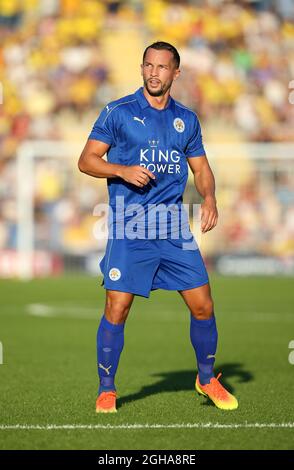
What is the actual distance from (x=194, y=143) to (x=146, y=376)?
249 cm

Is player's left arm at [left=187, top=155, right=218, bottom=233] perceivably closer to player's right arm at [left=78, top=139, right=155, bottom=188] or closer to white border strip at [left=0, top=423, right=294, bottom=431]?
player's right arm at [left=78, top=139, right=155, bottom=188]

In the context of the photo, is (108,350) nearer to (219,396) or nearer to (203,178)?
(219,396)

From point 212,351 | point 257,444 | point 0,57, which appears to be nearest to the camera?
point 257,444

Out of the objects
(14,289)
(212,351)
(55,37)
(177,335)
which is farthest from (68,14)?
(212,351)

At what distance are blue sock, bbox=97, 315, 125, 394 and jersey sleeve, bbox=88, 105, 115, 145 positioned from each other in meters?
1.13

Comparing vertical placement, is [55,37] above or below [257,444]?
above

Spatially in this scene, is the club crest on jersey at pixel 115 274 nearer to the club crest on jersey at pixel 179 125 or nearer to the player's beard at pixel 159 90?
the club crest on jersey at pixel 179 125

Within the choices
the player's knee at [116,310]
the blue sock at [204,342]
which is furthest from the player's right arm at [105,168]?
the blue sock at [204,342]

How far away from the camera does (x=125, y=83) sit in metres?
23.3

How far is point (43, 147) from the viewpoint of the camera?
20.9 metres

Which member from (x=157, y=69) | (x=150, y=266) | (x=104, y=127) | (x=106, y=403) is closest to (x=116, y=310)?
(x=150, y=266)

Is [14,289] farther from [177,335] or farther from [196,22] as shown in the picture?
[196,22]

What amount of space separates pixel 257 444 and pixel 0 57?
19.0 metres

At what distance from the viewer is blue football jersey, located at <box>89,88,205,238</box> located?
5.98m
